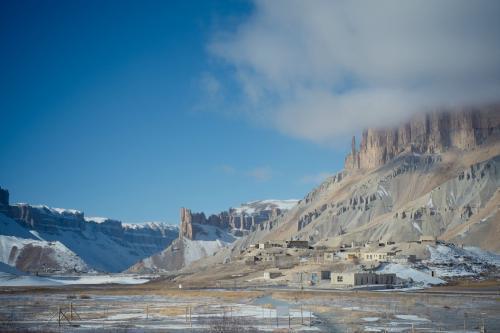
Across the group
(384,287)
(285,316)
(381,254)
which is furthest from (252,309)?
(381,254)

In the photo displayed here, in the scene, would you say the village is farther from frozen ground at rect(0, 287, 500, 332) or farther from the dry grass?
the dry grass

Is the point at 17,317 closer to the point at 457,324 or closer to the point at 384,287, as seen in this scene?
the point at 457,324

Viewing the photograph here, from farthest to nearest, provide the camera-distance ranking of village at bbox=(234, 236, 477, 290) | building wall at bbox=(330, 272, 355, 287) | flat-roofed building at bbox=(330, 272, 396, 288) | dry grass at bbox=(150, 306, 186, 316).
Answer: village at bbox=(234, 236, 477, 290) < flat-roofed building at bbox=(330, 272, 396, 288) < building wall at bbox=(330, 272, 355, 287) < dry grass at bbox=(150, 306, 186, 316)

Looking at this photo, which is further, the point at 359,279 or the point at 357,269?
the point at 357,269

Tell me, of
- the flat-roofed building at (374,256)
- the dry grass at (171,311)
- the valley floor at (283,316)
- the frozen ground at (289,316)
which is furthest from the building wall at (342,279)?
the dry grass at (171,311)

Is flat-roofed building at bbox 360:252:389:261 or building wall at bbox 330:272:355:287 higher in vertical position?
flat-roofed building at bbox 360:252:389:261

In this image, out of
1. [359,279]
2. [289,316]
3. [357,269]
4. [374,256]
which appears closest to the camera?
[289,316]

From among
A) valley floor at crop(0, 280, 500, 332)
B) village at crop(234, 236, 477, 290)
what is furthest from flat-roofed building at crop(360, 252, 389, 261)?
valley floor at crop(0, 280, 500, 332)

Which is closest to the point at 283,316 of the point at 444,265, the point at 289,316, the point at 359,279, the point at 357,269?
the point at 289,316

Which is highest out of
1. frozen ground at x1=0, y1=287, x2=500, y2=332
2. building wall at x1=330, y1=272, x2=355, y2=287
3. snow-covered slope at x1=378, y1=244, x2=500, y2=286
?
snow-covered slope at x1=378, y1=244, x2=500, y2=286

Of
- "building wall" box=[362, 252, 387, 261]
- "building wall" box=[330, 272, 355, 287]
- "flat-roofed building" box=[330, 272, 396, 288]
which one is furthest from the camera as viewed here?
"building wall" box=[362, 252, 387, 261]

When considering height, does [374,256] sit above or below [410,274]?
above

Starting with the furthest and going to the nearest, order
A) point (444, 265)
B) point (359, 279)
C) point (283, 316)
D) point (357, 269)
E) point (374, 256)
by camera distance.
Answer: point (374, 256)
point (444, 265)
point (357, 269)
point (359, 279)
point (283, 316)

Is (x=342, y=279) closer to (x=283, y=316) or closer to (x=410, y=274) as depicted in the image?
(x=410, y=274)
